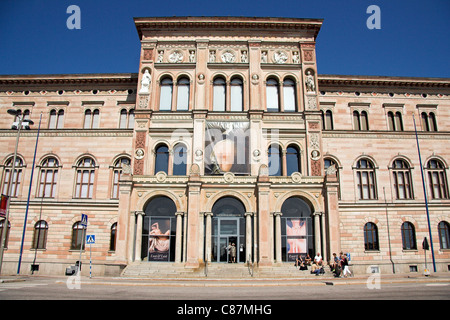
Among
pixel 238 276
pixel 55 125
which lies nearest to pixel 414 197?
pixel 238 276

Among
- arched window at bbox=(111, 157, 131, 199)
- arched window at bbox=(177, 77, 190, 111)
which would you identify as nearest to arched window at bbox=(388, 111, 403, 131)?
arched window at bbox=(177, 77, 190, 111)

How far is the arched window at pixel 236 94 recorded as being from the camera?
33.5 m

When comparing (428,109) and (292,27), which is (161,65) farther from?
(428,109)

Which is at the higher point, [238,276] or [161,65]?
[161,65]

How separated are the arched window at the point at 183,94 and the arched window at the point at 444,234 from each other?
27.8m

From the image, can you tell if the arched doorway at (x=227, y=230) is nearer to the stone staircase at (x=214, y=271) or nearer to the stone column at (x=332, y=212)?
the stone staircase at (x=214, y=271)

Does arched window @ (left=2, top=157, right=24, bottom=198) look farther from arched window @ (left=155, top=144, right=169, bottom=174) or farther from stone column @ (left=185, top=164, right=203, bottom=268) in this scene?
stone column @ (left=185, top=164, right=203, bottom=268)

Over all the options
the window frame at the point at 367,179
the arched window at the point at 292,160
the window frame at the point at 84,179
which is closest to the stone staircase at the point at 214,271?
the arched window at the point at 292,160

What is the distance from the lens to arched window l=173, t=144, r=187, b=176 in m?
31.2

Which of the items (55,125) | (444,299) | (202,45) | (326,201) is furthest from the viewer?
(55,125)

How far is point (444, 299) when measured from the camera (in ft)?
41.9

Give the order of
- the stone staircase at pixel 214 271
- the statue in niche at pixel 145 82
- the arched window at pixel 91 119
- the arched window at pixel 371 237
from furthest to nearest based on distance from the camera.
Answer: the arched window at pixel 91 119 < the arched window at pixel 371 237 < the statue in niche at pixel 145 82 < the stone staircase at pixel 214 271

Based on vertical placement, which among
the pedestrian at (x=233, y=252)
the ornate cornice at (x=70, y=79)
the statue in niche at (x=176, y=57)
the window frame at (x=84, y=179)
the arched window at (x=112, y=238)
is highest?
the statue in niche at (x=176, y=57)

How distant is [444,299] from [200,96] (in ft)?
83.5
